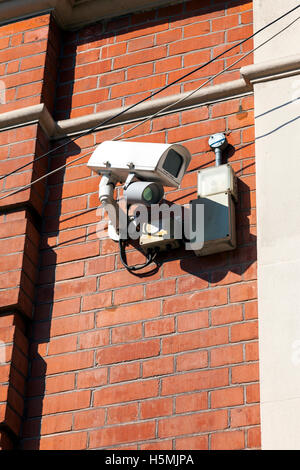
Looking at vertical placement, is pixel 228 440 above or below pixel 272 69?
below

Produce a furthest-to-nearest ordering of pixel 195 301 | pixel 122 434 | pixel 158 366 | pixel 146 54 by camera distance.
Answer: pixel 146 54
pixel 195 301
pixel 158 366
pixel 122 434

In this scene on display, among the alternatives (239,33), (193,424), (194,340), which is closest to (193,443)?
(193,424)

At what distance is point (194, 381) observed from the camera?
4184 mm

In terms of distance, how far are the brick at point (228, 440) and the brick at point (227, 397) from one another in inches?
4.8

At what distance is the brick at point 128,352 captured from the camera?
4336mm

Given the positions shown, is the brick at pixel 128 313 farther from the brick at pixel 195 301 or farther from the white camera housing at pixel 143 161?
the white camera housing at pixel 143 161

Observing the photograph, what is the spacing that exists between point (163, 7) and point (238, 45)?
613mm

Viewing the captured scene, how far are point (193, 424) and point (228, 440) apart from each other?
0.54ft

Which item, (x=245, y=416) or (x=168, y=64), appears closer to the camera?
(x=245, y=416)

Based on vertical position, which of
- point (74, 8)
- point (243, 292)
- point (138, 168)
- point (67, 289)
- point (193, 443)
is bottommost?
point (193, 443)

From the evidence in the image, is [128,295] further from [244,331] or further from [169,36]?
[169,36]

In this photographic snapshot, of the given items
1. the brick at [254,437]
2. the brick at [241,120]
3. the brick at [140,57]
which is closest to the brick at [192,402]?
the brick at [254,437]

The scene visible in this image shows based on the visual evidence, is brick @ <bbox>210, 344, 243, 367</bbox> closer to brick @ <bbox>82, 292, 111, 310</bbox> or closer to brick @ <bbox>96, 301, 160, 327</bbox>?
brick @ <bbox>96, 301, 160, 327</bbox>
